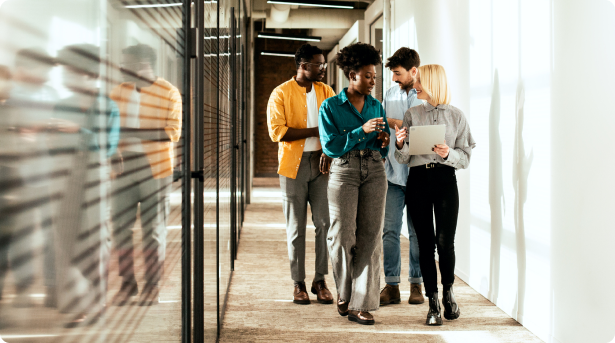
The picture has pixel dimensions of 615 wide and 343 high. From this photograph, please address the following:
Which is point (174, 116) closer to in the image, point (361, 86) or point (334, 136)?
point (334, 136)

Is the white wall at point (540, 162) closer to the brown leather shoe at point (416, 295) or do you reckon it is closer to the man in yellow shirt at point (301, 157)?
the brown leather shoe at point (416, 295)

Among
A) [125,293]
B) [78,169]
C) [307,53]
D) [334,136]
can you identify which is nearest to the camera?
[78,169]

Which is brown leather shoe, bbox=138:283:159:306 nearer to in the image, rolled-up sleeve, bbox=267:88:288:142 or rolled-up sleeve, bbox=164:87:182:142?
rolled-up sleeve, bbox=164:87:182:142

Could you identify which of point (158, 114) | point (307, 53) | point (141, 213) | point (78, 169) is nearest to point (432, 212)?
point (307, 53)

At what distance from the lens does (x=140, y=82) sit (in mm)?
1007

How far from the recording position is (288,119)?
10.5ft

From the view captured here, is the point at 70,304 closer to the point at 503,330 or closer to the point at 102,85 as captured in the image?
the point at 102,85

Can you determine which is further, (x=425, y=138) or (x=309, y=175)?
(x=309, y=175)

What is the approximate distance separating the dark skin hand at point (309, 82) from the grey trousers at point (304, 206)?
0.38ft

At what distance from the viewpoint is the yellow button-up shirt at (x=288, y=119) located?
316 cm

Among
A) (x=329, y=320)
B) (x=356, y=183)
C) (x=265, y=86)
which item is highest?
(x=265, y=86)

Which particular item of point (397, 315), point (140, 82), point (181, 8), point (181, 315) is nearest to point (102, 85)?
point (140, 82)

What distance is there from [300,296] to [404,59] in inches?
65.1

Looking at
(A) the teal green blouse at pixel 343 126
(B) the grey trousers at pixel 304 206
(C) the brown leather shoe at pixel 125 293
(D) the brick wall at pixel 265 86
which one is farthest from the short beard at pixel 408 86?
(D) the brick wall at pixel 265 86
